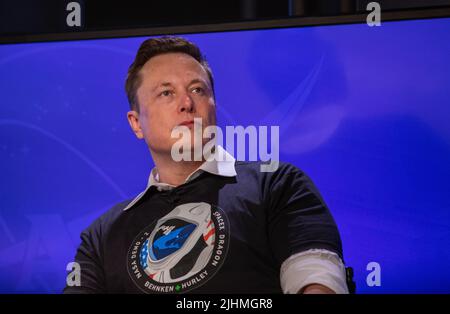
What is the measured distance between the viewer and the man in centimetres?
211

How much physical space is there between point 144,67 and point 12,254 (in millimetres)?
837

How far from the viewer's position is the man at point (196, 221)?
6.91 feet

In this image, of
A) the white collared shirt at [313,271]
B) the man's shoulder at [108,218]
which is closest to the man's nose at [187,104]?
the man's shoulder at [108,218]

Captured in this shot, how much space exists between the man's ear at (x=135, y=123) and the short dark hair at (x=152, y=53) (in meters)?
0.02

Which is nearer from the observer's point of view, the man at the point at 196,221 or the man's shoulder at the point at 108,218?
the man at the point at 196,221

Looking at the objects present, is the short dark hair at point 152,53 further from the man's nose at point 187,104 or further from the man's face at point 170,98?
the man's nose at point 187,104

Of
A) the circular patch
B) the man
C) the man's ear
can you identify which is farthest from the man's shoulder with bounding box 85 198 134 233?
the man's ear

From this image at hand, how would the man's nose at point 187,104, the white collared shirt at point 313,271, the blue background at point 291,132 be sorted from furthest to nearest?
the man's nose at point 187,104 → the blue background at point 291,132 → the white collared shirt at point 313,271

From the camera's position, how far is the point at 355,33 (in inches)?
87.7

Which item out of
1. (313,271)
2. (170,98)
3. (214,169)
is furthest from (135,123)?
(313,271)

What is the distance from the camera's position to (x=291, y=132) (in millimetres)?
2232

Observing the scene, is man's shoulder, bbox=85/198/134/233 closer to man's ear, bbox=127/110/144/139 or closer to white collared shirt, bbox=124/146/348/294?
man's ear, bbox=127/110/144/139

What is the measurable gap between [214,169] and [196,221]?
0.65ft

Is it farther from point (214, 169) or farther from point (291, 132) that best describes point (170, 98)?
point (291, 132)
